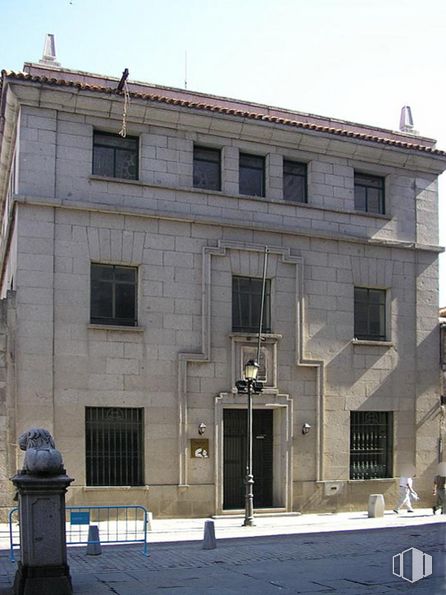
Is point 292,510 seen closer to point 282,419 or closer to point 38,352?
point 282,419

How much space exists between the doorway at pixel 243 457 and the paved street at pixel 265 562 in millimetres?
1932

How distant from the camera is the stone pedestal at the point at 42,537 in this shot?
10.6 meters

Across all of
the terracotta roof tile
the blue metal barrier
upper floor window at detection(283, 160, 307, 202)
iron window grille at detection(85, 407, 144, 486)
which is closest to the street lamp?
the blue metal barrier

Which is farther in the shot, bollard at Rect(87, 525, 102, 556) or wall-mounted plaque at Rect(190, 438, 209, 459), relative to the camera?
wall-mounted plaque at Rect(190, 438, 209, 459)

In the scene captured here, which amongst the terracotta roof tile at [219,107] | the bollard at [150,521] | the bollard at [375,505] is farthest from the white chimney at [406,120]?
the bollard at [150,521]

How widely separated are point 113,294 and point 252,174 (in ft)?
18.6

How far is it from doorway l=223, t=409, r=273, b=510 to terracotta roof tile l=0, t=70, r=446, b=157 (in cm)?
845

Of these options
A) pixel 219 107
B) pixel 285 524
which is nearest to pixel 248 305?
pixel 219 107

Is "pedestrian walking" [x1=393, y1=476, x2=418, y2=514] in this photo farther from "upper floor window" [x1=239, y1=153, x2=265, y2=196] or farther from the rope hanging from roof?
the rope hanging from roof

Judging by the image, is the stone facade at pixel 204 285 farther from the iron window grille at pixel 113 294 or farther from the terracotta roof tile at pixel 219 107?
the iron window grille at pixel 113 294

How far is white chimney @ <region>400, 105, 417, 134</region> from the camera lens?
27.8 meters

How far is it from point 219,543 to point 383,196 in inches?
519

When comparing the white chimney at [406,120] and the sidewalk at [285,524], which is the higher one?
the white chimney at [406,120]

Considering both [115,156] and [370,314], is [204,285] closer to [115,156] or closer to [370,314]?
[115,156]
